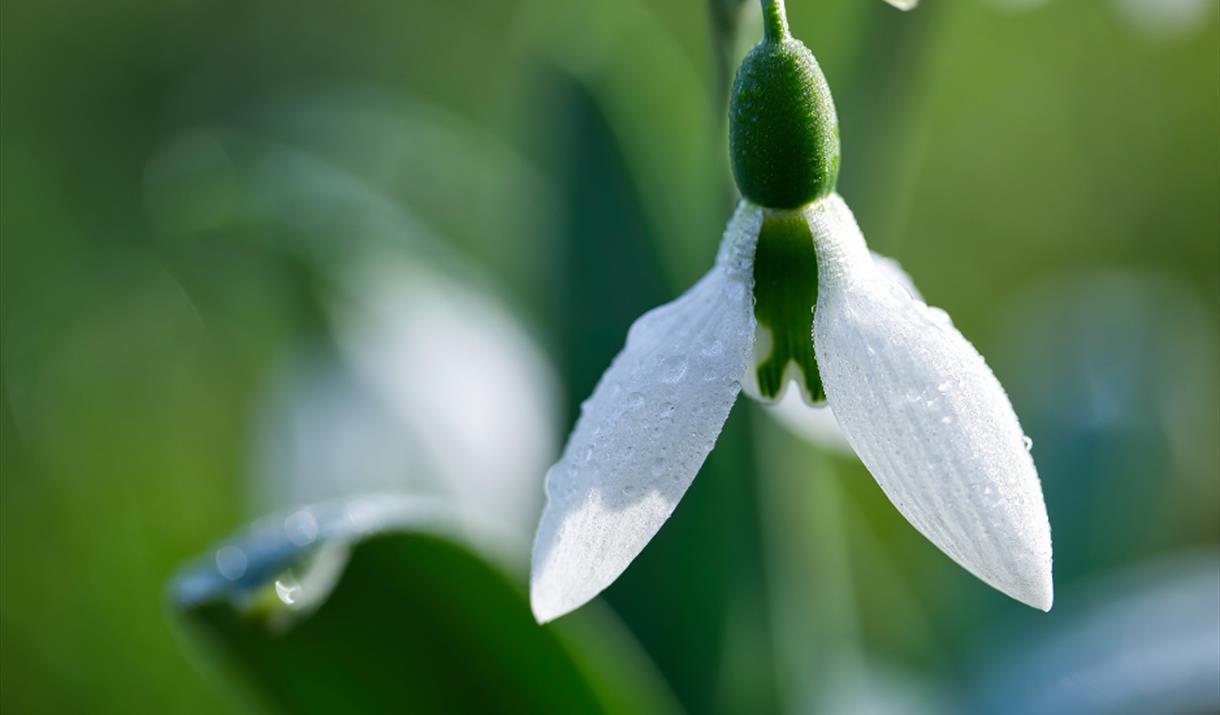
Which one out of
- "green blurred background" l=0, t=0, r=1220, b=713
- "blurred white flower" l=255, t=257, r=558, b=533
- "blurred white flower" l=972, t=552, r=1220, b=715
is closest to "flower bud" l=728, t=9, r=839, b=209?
"green blurred background" l=0, t=0, r=1220, b=713

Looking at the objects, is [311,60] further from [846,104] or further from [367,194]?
[846,104]

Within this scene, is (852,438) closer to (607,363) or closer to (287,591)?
(287,591)

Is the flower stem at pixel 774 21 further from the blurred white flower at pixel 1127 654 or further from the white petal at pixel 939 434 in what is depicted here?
the blurred white flower at pixel 1127 654

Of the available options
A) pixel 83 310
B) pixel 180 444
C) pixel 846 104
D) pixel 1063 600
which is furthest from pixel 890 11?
pixel 83 310

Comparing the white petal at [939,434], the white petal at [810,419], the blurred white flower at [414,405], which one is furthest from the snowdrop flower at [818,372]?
the blurred white flower at [414,405]

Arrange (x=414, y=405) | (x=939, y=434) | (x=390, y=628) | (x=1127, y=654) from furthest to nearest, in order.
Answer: (x=414, y=405)
(x=1127, y=654)
(x=390, y=628)
(x=939, y=434)

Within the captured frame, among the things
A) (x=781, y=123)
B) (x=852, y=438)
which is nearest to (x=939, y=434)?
(x=852, y=438)
